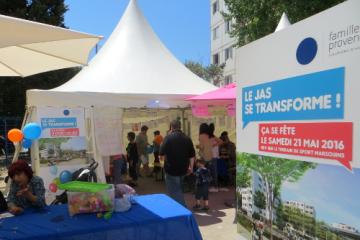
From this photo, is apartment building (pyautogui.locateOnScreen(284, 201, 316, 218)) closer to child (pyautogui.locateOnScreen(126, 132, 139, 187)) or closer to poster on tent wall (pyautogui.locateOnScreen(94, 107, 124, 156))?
poster on tent wall (pyautogui.locateOnScreen(94, 107, 124, 156))

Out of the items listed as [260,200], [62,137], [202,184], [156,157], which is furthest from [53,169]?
[260,200]

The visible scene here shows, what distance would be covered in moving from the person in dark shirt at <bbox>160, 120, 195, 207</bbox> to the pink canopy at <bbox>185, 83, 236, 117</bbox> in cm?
160

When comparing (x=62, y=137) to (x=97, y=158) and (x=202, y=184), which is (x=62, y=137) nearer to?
(x=97, y=158)

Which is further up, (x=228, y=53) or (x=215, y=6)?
(x=215, y=6)

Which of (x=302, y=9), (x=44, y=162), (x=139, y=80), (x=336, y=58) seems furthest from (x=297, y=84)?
(x=302, y=9)

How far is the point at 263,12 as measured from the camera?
13.9m

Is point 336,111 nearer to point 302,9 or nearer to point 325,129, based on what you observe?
point 325,129

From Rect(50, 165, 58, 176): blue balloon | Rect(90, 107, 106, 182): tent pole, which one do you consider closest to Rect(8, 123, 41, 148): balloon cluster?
Rect(50, 165, 58, 176): blue balloon

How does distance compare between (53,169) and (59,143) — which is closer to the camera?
(53,169)

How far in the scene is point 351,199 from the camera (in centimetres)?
188

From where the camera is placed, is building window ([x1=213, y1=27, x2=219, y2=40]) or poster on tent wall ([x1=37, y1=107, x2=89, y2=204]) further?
building window ([x1=213, y1=27, x2=219, y2=40])

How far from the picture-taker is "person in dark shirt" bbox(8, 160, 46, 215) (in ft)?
12.7

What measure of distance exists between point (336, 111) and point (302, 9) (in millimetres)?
11567

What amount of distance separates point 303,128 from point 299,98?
18cm
